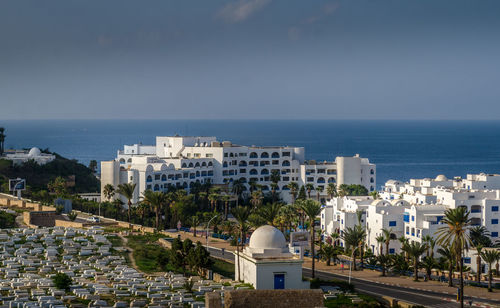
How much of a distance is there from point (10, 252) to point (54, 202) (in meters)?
27.8

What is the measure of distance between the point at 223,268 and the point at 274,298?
Result: 84.4 feet

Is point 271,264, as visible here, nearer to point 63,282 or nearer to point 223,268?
point 63,282

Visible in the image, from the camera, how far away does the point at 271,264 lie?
49344 millimetres

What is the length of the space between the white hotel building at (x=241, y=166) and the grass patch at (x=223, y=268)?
40.8 metres

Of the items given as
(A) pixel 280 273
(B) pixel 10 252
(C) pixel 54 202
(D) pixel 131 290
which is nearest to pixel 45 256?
(B) pixel 10 252

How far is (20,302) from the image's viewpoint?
141 feet

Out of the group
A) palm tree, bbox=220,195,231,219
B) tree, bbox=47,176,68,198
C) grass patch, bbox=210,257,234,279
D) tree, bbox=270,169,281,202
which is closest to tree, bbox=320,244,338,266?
grass patch, bbox=210,257,234,279

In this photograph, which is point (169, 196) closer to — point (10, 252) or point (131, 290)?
point (10, 252)

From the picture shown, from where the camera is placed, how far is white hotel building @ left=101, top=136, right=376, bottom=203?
110188 millimetres

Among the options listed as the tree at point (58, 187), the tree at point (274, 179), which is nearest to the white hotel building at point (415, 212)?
the tree at point (274, 179)

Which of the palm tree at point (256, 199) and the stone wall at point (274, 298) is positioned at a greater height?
the palm tree at point (256, 199)

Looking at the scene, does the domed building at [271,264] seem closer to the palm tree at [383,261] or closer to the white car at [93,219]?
the palm tree at [383,261]

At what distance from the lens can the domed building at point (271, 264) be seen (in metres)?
49.3

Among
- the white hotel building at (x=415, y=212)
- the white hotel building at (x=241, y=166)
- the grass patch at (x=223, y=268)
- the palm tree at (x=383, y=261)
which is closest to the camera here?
the grass patch at (x=223, y=268)
